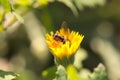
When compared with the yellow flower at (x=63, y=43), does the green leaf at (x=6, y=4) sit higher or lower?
higher

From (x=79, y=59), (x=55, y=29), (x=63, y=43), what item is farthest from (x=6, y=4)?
(x=55, y=29)

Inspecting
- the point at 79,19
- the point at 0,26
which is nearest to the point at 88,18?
the point at 79,19

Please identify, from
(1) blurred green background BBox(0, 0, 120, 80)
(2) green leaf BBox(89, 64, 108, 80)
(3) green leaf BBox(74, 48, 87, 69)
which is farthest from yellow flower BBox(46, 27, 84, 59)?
(1) blurred green background BBox(0, 0, 120, 80)

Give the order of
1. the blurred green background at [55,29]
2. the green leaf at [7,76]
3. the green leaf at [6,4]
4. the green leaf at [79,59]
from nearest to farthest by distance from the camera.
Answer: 1. the green leaf at [7,76]
2. the green leaf at [6,4]
3. the green leaf at [79,59]
4. the blurred green background at [55,29]

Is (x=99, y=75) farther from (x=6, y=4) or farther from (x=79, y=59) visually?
(x=79, y=59)

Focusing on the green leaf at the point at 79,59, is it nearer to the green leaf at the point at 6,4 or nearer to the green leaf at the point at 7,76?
the green leaf at the point at 6,4

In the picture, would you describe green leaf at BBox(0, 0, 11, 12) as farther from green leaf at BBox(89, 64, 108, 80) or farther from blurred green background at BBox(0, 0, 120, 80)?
blurred green background at BBox(0, 0, 120, 80)

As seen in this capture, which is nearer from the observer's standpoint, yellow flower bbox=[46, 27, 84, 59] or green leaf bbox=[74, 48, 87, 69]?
yellow flower bbox=[46, 27, 84, 59]

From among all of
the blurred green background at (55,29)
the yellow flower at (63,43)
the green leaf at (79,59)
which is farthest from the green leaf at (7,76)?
the blurred green background at (55,29)

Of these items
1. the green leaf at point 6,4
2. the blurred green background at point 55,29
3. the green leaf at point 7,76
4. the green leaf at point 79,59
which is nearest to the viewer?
the green leaf at point 7,76
